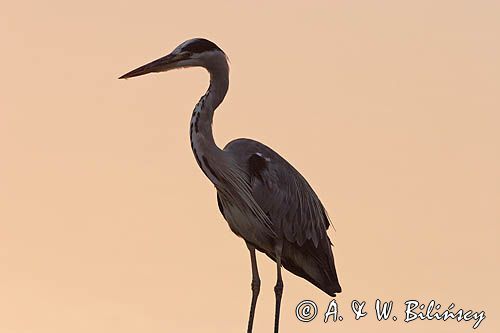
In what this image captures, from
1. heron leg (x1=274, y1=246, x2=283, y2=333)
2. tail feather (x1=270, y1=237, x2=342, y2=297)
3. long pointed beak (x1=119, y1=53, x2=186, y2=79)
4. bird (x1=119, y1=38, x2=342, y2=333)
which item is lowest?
heron leg (x1=274, y1=246, x2=283, y2=333)

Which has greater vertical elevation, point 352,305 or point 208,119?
point 208,119

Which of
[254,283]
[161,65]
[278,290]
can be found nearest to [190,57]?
[161,65]

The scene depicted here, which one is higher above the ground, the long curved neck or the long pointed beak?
the long pointed beak

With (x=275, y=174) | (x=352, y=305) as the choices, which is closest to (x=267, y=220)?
(x=275, y=174)

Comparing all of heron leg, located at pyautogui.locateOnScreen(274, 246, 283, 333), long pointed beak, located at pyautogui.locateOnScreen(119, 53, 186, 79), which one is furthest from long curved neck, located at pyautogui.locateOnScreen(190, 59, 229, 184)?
heron leg, located at pyautogui.locateOnScreen(274, 246, 283, 333)

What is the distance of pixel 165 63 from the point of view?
729 inches

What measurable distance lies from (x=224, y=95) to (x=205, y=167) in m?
0.86

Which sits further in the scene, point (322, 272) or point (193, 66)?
point (322, 272)

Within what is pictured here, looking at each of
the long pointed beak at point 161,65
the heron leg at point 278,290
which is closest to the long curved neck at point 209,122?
the long pointed beak at point 161,65

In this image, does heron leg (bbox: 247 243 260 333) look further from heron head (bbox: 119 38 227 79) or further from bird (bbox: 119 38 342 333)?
heron head (bbox: 119 38 227 79)

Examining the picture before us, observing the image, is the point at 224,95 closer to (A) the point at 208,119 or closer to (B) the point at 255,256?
(A) the point at 208,119

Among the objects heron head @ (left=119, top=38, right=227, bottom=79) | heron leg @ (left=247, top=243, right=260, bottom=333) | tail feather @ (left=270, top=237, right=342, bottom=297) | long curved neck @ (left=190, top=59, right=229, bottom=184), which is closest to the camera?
long curved neck @ (left=190, top=59, right=229, bottom=184)

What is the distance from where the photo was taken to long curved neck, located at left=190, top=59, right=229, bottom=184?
60.2 ft

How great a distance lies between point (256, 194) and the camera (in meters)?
19.1
